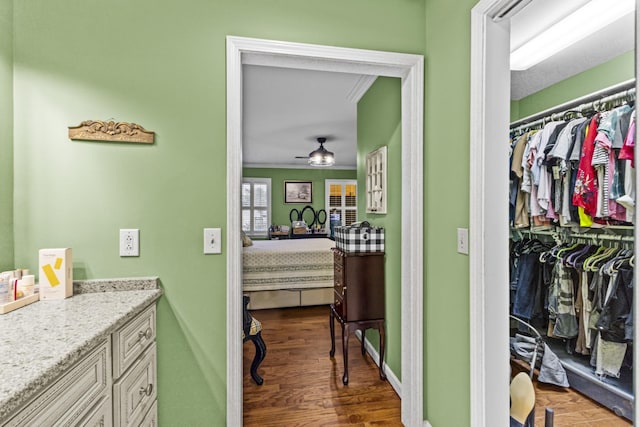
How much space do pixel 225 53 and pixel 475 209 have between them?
4.77 feet

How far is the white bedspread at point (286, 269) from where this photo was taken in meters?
4.16

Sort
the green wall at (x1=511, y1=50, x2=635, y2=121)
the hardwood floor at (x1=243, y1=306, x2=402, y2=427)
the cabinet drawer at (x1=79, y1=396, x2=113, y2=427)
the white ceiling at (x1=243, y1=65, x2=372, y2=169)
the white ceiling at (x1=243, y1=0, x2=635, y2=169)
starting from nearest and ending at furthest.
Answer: the cabinet drawer at (x1=79, y1=396, x2=113, y2=427) < the green wall at (x1=511, y1=50, x2=635, y2=121) < the white ceiling at (x1=243, y1=0, x2=635, y2=169) < the hardwood floor at (x1=243, y1=306, x2=402, y2=427) < the white ceiling at (x1=243, y1=65, x2=372, y2=169)

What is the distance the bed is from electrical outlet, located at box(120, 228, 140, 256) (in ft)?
8.50

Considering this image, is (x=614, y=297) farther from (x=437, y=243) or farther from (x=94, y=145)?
(x=94, y=145)

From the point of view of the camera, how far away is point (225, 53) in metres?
1.64

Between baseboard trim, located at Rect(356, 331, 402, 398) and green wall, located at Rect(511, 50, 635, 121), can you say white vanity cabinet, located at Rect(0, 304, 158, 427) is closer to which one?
baseboard trim, located at Rect(356, 331, 402, 398)

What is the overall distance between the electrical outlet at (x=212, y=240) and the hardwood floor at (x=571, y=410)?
6.69 feet

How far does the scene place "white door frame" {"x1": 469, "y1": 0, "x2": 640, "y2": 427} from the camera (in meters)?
1.36

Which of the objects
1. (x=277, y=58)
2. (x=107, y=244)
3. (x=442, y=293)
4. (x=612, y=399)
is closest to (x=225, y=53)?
(x=277, y=58)

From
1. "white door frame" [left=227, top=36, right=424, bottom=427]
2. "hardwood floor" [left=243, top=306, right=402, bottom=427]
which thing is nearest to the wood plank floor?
"hardwood floor" [left=243, top=306, right=402, bottom=427]

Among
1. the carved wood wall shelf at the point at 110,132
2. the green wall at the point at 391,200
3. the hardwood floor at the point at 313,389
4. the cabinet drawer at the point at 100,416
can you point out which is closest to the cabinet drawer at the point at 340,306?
the green wall at the point at 391,200

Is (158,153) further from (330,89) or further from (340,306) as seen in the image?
(330,89)

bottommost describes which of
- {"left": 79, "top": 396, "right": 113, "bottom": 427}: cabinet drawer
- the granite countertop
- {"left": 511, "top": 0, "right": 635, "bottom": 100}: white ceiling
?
{"left": 79, "top": 396, "right": 113, "bottom": 427}: cabinet drawer

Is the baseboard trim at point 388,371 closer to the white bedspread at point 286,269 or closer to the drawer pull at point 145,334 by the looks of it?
the white bedspread at point 286,269
